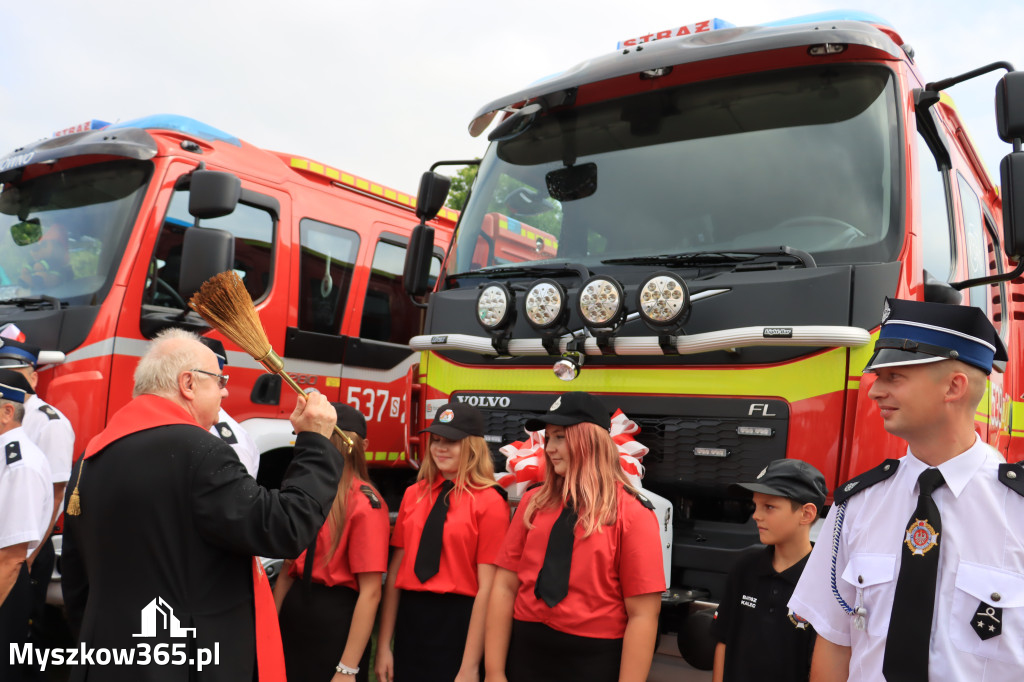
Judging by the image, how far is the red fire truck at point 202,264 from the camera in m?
4.87

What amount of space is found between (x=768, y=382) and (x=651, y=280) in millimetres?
606

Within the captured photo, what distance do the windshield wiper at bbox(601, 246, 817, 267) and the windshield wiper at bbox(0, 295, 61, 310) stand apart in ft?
11.1

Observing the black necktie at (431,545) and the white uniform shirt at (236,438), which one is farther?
the white uniform shirt at (236,438)

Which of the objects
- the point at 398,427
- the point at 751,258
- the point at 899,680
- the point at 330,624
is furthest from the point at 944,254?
the point at 398,427

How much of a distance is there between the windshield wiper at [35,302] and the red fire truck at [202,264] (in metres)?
0.01

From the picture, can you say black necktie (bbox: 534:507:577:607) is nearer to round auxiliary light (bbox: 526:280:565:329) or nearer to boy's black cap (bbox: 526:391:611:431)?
boy's black cap (bbox: 526:391:611:431)

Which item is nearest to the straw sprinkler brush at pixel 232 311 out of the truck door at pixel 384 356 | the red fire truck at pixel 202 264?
the red fire truck at pixel 202 264

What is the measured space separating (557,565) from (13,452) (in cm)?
247

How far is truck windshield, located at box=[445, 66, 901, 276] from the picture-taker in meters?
3.53

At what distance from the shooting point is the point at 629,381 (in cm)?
370

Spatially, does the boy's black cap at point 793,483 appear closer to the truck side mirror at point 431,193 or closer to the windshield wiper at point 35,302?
the truck side mirror at point 431,193

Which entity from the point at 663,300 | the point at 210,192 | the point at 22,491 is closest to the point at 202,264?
the point at 210,192

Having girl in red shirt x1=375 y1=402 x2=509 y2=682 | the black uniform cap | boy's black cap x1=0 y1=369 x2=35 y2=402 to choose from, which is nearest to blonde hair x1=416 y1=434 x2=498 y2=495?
girl in red shirt x1=375 y1=402 x2=509 y2=682

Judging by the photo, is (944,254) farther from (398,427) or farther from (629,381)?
(398,427)
